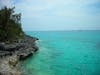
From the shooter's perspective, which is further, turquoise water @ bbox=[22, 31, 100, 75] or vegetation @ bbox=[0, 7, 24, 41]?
vegetation @ bbox=[0, 7, 24, 41]

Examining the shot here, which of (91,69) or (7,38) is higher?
(7,38)

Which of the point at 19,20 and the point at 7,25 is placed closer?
the point at 7,25

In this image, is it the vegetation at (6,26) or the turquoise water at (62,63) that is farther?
Result: the vegetation at (6,26)

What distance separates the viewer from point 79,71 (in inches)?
1091

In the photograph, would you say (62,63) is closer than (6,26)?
Yes

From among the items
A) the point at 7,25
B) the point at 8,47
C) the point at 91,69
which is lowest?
the point at 91,69

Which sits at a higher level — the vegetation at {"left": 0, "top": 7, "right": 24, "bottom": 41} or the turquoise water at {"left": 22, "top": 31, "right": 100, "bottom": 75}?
the vegetation at {"left": 0, "top": 7, "right": 24, "bottom": 41}

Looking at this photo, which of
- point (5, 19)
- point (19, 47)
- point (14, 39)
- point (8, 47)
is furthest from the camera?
point (14, 39)

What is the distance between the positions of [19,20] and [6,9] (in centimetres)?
1244

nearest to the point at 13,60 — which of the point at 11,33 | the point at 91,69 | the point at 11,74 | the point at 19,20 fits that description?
the point at 11,74

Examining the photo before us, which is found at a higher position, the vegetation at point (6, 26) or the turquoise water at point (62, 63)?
the vegetation at point (6, 26)

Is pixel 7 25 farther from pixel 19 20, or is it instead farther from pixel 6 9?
pixel 19 20

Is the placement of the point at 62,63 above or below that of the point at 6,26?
below

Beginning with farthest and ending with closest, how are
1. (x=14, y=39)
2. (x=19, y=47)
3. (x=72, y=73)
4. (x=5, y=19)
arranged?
(x=14, y=39)
(x=5, y=19)
(x=19, y=47)
(x=72, y=73)
